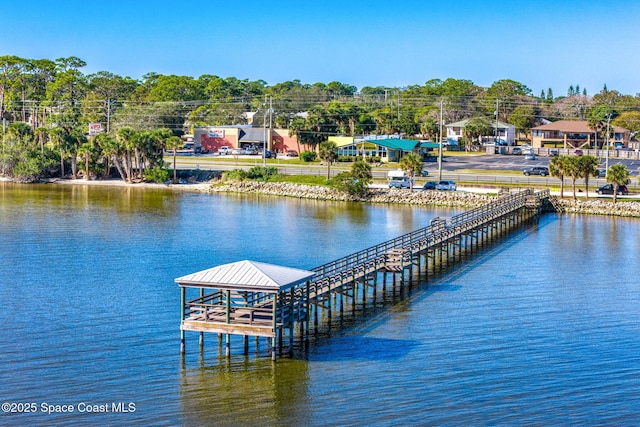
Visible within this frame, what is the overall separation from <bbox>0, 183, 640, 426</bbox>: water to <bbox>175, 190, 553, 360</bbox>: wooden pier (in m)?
1.32

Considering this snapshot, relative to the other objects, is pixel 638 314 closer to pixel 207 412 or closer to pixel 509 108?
pixel 207 412

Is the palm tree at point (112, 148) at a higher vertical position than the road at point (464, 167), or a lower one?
higher

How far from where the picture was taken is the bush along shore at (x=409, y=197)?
269ft

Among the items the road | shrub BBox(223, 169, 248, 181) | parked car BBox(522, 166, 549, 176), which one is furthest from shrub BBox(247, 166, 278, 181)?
parked car BBox(522, 166, 549, 176)

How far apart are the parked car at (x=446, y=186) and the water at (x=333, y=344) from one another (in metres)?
26.7

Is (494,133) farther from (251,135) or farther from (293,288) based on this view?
(293,288)

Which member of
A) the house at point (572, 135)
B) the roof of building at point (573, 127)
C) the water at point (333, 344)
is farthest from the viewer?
the house at point (572, 135)

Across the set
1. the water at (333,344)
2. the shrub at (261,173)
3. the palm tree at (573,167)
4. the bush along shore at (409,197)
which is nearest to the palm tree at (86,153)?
the bush along shore at (409,197)

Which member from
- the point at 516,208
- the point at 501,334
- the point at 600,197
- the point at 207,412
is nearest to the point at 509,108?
the point at 600,197

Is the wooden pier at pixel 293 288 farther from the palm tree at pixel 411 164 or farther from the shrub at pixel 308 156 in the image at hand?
the shrub at pixel 308 156

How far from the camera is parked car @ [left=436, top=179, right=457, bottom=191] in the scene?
91.1 metres

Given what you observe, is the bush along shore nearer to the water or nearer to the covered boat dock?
the water

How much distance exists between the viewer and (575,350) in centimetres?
3575

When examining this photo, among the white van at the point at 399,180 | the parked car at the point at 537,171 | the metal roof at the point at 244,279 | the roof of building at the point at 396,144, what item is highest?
the roof of building at the point at 396,144
